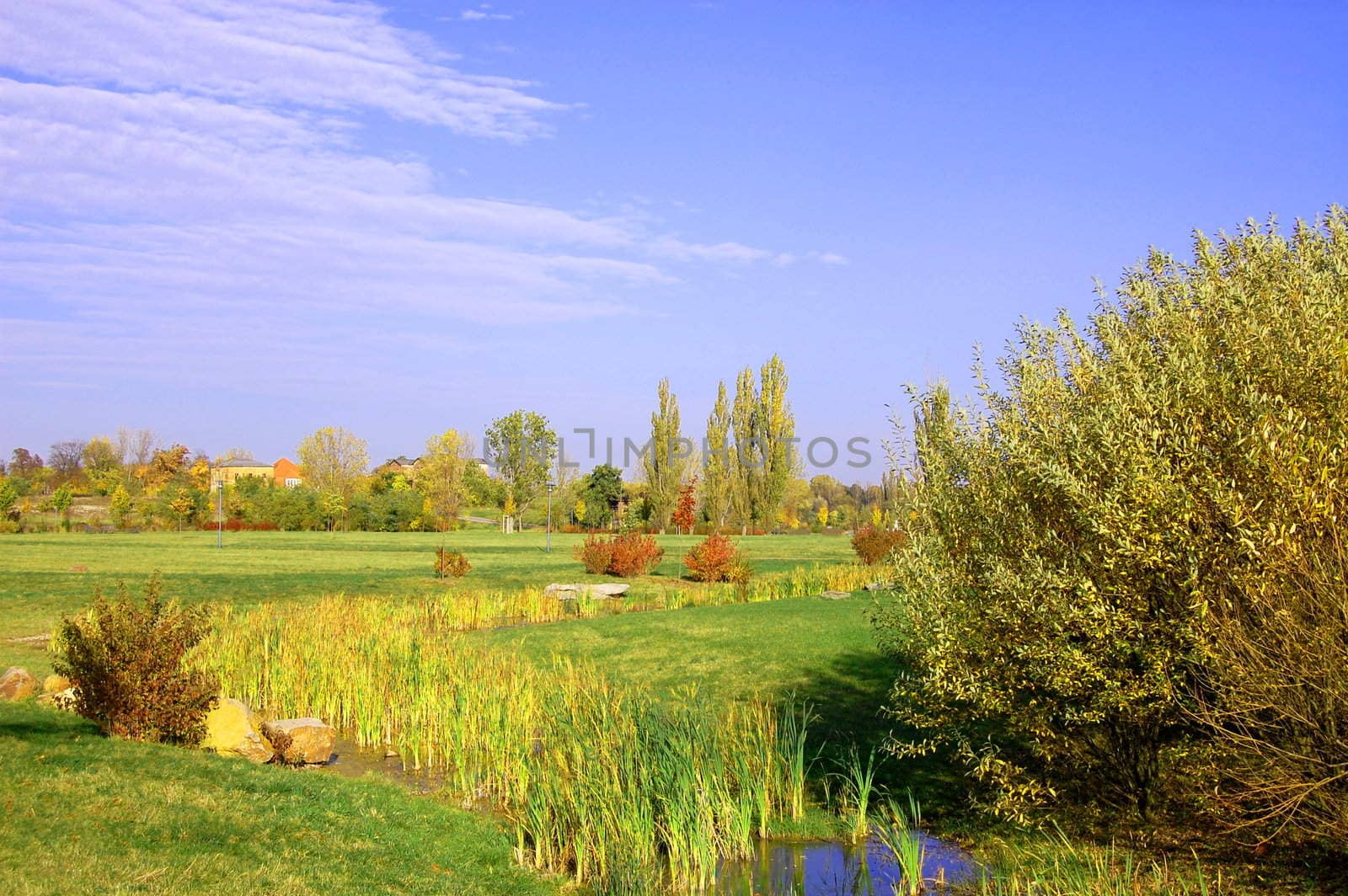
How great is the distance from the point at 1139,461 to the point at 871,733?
607 centimetres

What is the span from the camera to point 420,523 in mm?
68062

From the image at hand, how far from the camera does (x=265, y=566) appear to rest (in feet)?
109

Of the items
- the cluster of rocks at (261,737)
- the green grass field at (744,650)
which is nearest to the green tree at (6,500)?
the green grass field at (744,650)

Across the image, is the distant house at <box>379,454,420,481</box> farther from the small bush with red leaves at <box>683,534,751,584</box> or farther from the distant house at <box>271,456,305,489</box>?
the small bush with red leaves at <box>683,534,751,584</box>

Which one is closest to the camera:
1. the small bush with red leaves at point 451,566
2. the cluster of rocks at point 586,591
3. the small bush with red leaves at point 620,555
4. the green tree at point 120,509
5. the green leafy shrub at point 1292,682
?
the green leafy shrub at point 1292,682

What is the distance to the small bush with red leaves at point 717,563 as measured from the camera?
97.5ft

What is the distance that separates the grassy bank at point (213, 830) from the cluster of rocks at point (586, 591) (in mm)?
15880

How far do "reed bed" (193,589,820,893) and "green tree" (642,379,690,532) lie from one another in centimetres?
5154

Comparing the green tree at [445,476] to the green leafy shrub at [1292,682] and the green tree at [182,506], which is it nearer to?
the green tree at [182,506]

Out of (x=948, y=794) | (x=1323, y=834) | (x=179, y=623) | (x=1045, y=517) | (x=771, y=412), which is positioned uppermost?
(x=771, y=412)

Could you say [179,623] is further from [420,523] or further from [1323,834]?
[420,523]

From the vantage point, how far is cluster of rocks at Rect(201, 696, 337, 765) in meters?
9.90

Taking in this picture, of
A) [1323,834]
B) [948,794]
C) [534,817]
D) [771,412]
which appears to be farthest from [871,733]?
[771,412]

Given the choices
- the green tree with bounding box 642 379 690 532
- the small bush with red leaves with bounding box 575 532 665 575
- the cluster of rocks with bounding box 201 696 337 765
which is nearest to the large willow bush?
the cluster of rocks with bounding box 201 696 337 765
